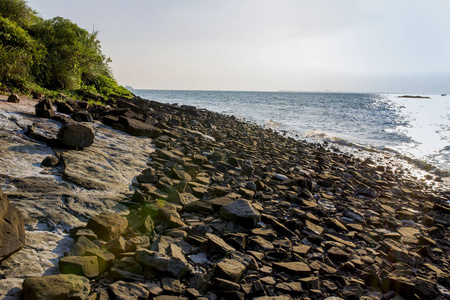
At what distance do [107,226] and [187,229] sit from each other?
96cm

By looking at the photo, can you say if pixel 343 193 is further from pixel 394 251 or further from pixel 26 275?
pixel 26 275

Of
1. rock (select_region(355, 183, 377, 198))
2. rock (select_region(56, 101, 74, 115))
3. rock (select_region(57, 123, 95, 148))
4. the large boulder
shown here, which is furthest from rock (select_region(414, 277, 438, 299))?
rock (select_region(56, 101, 74, 115))

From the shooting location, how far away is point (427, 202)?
21.5ft

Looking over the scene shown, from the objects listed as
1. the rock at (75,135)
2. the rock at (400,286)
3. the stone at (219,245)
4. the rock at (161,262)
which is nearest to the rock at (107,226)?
the rock at (161,262)

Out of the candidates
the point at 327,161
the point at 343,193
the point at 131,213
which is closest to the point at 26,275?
the point at 131,213

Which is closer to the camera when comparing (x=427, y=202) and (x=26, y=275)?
Result: (x=26, y=275)

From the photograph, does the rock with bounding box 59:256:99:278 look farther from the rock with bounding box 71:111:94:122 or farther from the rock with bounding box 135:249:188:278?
the rock with bounding box 71:111:94:122

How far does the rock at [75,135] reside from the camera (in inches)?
174

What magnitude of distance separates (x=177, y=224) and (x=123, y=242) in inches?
31.3

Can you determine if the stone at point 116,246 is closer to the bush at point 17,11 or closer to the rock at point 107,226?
the rock at point 107,226

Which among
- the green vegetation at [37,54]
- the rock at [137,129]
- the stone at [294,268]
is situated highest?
the green vegetation at [37,54]

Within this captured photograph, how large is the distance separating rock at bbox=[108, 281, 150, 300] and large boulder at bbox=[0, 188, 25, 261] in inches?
32.6

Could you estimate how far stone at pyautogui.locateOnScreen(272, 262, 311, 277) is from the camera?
116 inches

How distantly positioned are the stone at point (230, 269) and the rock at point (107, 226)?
1175 mm
